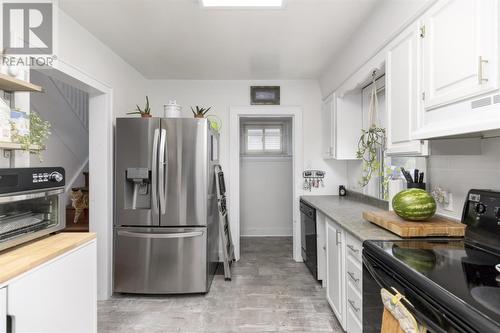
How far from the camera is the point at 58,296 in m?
1.22

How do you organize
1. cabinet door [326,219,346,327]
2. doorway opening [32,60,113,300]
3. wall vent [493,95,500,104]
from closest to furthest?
1. wall vent [493,95,500,104]
2. cabinet door [326,219,346,327]
3. doorway opening [32,60,113,300]

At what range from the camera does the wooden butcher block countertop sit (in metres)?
1.01

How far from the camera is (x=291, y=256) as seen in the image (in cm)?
370

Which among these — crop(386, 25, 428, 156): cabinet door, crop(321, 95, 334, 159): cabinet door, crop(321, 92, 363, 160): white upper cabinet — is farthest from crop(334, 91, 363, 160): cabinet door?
crop(386, 25, 428, 156): cabinet door

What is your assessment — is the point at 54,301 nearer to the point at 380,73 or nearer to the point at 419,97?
the point at 419,97

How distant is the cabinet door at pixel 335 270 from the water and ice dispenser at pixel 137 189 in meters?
1.69

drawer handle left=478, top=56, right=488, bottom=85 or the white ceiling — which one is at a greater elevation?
the white ceiling

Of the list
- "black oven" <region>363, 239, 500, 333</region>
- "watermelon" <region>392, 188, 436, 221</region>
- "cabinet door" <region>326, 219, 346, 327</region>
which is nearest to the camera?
"black oven" <region>363, 239, 500, 333</region>

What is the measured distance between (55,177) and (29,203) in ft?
0.57

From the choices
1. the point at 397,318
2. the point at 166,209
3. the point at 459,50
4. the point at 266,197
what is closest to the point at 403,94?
the point at 459,50

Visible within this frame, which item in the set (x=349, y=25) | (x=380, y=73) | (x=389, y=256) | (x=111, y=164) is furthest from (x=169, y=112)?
(x=389, y=256)

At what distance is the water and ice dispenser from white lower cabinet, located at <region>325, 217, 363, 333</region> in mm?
1692

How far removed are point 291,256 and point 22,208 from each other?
3.13m

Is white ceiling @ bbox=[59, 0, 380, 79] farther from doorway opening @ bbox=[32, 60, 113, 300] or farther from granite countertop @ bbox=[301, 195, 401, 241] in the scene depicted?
granite countertop @ bbox=[301, 195, 401, 241]
